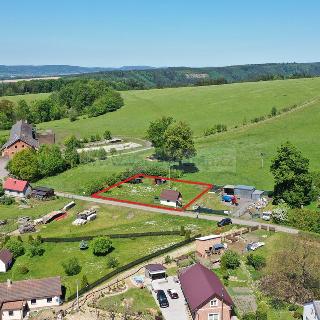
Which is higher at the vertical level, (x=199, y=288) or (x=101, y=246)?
(x=199, y=288)

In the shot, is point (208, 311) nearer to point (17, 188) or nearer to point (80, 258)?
point (80, 258)

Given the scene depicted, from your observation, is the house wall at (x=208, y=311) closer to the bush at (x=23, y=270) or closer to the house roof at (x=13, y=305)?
the house roof at (x=13, y=305)

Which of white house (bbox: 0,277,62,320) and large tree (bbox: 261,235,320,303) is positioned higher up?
large tree (bbox: 261,235,320,303)

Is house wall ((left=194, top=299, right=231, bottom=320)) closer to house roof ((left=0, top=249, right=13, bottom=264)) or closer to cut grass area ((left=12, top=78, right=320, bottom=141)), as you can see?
house roof ((left=0, top=249, right=13, bottom=264))

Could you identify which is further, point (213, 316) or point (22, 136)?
point (22, 136)

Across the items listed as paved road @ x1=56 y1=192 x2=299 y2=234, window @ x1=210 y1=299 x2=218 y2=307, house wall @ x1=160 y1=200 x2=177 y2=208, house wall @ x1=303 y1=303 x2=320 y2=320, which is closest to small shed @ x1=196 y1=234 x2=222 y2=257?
paved road @ x1=56 y1=192 x2=299 y2=234

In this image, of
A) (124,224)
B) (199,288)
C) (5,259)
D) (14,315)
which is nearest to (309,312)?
(199,288)

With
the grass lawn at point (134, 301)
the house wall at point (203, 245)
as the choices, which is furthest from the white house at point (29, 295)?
the house wall at point (203, 245)
